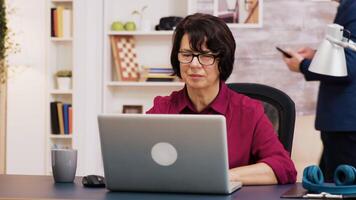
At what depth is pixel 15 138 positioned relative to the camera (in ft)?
18.0

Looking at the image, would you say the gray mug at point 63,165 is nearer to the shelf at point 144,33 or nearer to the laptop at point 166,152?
the laptop at point 166,152

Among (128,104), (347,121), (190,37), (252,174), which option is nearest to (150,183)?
(252,174)

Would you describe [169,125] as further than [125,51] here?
No

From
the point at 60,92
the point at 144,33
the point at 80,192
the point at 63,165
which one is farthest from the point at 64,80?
the point at 80,192

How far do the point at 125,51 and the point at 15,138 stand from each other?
43.1 inches

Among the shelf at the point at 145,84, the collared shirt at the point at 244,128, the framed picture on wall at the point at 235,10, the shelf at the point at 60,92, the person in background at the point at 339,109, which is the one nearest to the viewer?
the collared shirt at the point at 244,128

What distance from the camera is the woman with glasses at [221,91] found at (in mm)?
2307

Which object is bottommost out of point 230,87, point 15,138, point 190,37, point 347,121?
point 15,138

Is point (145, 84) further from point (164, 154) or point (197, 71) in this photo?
point (164, 154)

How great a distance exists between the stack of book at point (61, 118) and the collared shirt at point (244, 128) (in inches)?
120

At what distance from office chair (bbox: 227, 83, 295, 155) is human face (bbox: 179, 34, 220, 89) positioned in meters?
0.26

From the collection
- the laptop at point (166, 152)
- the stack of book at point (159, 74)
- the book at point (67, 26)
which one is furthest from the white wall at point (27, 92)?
the laptop at point (166, 152)

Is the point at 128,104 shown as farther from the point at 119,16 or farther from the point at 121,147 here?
the point at 121,147

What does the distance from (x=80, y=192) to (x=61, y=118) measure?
11.7 feet
